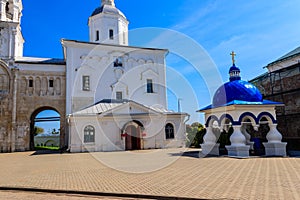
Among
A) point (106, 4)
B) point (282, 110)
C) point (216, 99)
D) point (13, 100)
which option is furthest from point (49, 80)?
point (282, 110)

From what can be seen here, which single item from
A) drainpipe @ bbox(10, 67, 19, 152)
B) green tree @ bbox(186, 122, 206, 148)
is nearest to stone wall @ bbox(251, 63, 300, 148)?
green tree @ bbox(186, 122, 206, 148)

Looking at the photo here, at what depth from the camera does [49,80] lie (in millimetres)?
25047

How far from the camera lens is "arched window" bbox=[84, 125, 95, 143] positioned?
20.4m

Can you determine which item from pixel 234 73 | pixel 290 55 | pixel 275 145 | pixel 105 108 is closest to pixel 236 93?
pixel 234 73

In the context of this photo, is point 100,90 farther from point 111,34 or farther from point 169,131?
point 169,131

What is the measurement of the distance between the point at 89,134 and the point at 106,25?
14.7m

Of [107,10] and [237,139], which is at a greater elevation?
[107,10]

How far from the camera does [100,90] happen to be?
85.5 feet

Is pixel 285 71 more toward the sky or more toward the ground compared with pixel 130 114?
more toward the sky

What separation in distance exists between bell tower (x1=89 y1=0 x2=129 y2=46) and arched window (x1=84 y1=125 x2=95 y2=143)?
12.2 m

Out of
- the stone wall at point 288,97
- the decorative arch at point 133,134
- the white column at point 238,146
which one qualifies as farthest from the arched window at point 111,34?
the white column at point 238,146

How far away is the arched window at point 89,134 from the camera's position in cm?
2044

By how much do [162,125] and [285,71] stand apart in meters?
11.5

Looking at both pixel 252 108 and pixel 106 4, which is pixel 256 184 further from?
pixel 106 4
